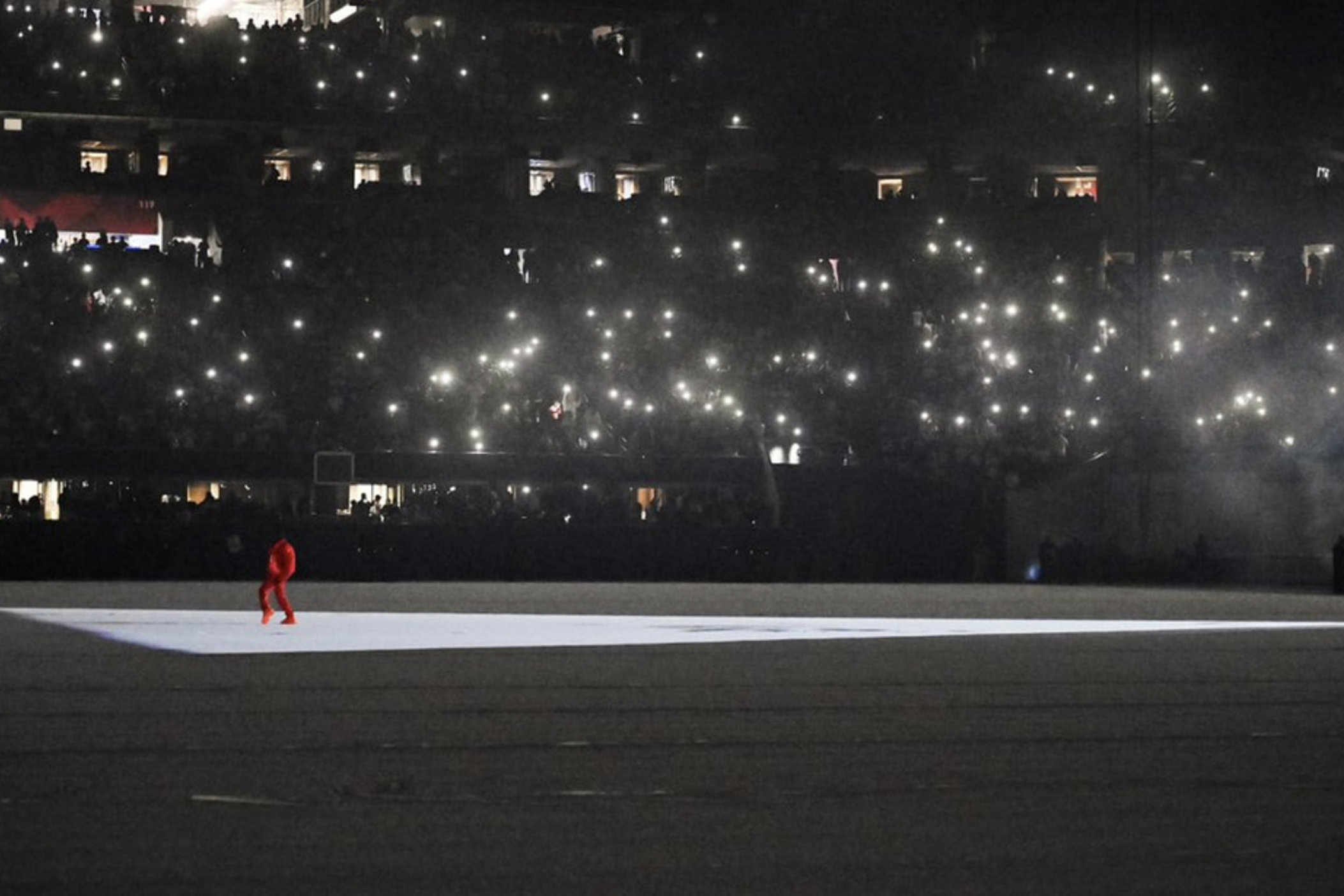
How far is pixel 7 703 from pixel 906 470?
26346 millimetres

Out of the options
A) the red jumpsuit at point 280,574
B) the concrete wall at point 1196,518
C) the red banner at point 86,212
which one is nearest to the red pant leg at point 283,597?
the red jumpsuit at point 280,574

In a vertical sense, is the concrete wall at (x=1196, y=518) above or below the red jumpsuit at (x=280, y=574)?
above

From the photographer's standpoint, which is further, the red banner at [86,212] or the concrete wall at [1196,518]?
the red banner at [86,212]

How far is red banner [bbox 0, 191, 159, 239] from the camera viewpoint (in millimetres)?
51312

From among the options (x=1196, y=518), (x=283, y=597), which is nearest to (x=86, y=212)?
(x=1196, y=518)

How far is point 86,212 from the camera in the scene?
2058 inches

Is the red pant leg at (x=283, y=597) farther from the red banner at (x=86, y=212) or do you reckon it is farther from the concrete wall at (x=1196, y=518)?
the red banner at (x=86, y=212)

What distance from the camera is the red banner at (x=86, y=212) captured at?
168 ft

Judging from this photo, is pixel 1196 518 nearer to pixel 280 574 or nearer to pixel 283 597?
pixel 283 597

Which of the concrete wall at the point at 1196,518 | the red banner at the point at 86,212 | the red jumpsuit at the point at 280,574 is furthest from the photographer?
the red banner at the point at 86,212

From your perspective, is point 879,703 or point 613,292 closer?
point 879,703

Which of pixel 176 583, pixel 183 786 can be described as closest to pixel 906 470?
pixel 176 583

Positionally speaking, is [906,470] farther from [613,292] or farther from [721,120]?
[721,120]

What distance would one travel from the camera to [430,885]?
25.0 feet
